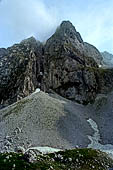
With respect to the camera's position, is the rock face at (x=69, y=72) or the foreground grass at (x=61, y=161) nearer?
the foreground grass at (x=61, y=161)

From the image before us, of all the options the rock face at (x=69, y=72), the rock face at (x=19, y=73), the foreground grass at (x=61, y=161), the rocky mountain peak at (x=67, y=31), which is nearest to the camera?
the foreground grass at (x=61, y=161)

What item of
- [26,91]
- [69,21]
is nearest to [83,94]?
[26,91]

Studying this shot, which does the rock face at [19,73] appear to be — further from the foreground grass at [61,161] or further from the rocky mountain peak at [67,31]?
the foreground grass at [61,161]

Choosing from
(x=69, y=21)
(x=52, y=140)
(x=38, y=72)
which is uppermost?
(x=69, y=21)

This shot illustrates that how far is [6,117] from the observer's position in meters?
80.6

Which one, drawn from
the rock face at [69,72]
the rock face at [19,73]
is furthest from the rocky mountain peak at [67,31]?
the rock face at [19,73]

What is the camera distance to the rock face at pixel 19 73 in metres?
115

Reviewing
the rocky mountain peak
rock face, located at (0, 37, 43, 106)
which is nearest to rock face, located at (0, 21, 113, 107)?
rock face, located at (0, 37, 43, 106)

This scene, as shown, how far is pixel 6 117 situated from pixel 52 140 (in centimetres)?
2002

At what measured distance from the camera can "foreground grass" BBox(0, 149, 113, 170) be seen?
31156mm

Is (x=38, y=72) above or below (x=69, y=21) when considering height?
below

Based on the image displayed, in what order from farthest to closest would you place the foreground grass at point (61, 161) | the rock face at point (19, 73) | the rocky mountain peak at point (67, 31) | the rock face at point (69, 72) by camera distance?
1. the rocky mountain peak at point (67, 31)
2. the rock face at point (69, 72)
3. the rock face at point (19, 73)
4. the foreground grass at point (61, 161)

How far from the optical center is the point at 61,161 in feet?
127

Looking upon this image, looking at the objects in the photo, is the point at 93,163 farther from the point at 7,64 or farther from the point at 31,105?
the point at 7,64
